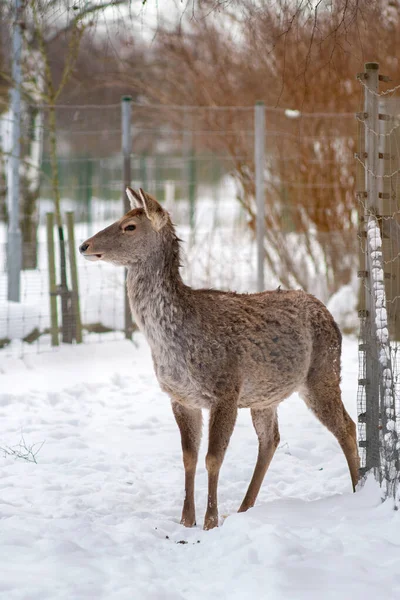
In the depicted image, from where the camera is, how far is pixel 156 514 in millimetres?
5363

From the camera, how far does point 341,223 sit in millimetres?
12180

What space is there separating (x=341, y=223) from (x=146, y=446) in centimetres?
634

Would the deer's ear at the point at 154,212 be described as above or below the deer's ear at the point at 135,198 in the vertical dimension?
below

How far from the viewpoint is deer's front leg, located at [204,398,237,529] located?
202 inches

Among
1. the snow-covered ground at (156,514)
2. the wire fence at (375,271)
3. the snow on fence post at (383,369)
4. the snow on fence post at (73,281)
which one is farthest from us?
the snow on fence post at (73,281)

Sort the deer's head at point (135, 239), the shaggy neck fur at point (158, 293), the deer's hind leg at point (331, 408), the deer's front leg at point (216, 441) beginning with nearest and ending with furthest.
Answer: the deer's front leg at point (216, 441)
the shaggy neck fur at point (158, 293)
the deer's head at point (135, 239)
the deer's hind leg at point (331, 408)

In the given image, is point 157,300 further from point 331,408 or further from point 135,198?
point 331,408

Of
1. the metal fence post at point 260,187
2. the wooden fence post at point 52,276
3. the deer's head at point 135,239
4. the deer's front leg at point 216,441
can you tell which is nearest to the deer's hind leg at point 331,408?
the deer's front leg at point 216,441

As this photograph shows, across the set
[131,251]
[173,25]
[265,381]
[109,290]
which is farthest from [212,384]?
[173,25]

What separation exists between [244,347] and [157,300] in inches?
24.0

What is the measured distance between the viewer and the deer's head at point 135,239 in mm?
5336

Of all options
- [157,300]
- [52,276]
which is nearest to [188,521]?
[157,300]

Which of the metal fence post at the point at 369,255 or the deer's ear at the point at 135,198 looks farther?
the deer's ear at the point at 135,198

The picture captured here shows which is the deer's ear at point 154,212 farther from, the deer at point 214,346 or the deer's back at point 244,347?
the deer's back at point 244,347
